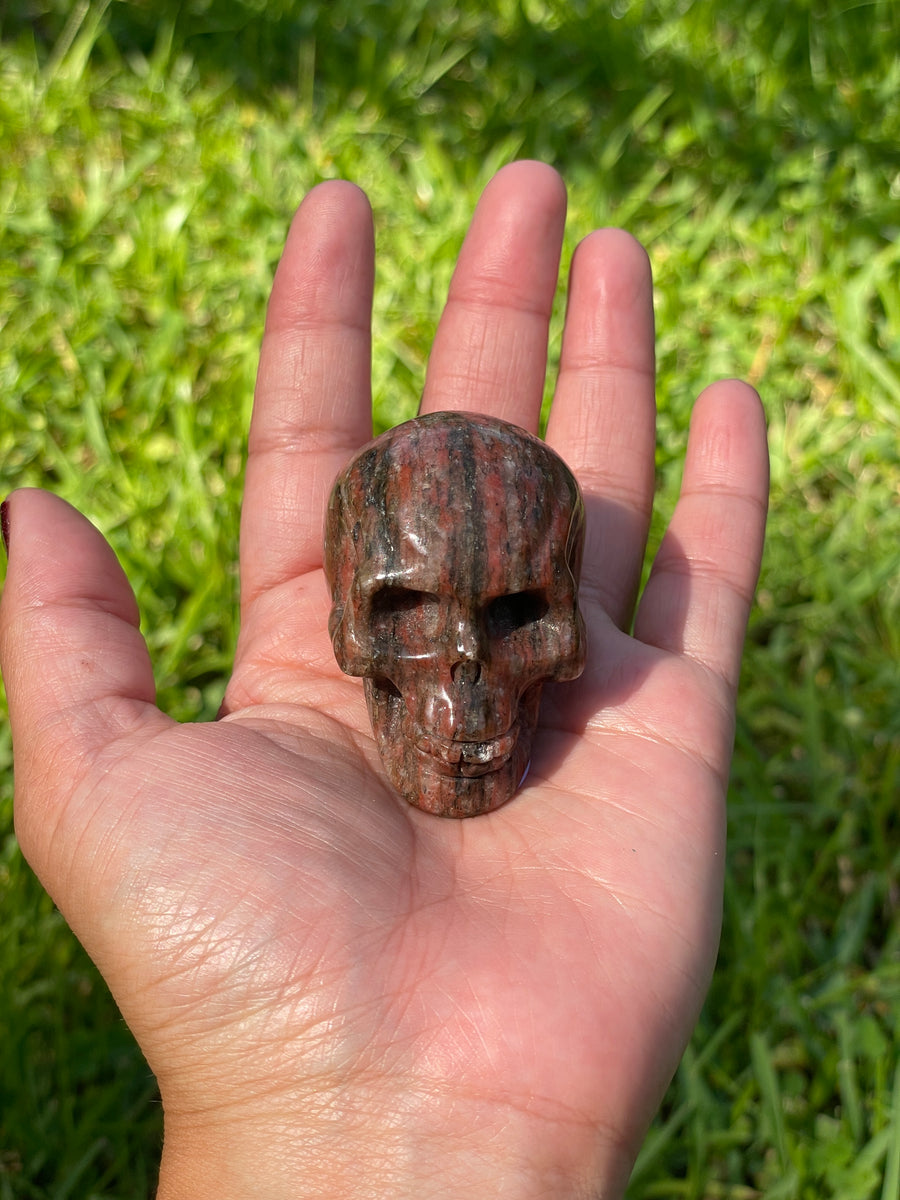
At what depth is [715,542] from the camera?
3.28m

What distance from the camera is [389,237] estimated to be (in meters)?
5.30

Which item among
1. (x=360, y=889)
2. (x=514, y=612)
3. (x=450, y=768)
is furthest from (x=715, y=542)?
(x=360, y=889)

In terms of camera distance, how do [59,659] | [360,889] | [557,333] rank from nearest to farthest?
1. [360,889]
2. [59,659]
3. [557,333]

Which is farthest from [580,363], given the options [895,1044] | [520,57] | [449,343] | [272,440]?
[520,57]

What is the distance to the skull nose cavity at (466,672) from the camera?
2672mm

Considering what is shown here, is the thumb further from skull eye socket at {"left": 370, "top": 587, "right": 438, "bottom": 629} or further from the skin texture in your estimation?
skull eye socket at {"left": 370, "top": 587, "right": 438, "bottom": 629}

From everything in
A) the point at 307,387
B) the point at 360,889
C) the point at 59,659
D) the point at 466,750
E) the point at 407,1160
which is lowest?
the point at 407,1160

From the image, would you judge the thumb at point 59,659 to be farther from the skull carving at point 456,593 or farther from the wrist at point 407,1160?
the wrist at point 407,1160

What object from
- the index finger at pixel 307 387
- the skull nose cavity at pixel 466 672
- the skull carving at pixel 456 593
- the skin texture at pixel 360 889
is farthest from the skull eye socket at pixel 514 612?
the index finger at pixel 307 387

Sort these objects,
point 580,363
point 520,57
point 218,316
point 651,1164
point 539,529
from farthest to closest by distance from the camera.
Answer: point 520,57 < point 218,316 < point 580,363 < point 651,1164 < point 539,529

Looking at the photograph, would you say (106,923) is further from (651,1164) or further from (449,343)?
(449,343)

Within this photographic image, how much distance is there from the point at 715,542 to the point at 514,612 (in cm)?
81

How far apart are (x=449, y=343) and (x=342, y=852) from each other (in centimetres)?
191

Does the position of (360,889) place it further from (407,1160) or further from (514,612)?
(514,612)
